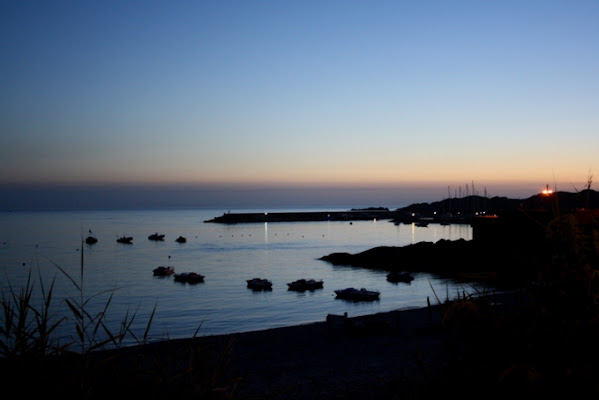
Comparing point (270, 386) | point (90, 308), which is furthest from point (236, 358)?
point (90, 308)

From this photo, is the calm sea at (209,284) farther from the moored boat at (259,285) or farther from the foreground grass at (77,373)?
the foreground grass at (77,373)

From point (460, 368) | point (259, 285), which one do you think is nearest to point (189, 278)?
point (259, 285)

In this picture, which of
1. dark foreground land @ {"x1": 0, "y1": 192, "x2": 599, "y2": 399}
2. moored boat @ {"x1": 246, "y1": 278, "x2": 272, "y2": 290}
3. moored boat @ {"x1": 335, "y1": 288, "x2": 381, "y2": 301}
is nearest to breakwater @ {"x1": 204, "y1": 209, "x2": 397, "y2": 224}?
moored boat @ {"x1": 246, "y1": 278, "x2": 272, "y2": 290}

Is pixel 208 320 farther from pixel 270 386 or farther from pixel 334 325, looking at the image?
pixel 270 386

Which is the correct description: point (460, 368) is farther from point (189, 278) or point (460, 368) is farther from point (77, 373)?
point (189, 278)

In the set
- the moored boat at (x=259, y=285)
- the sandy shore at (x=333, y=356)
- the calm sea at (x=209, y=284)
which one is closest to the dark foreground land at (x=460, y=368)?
the calm sea at (x=209, y=284)

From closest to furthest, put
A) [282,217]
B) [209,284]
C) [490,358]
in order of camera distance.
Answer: [490,358], [209,284], [282,217]

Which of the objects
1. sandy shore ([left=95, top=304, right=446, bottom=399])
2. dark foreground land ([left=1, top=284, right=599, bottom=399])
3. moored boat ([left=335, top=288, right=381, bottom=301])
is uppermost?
dark foreground land ([left=1, top=284, right=599, bottom=399])

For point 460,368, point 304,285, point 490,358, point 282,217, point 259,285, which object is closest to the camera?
point 490,358

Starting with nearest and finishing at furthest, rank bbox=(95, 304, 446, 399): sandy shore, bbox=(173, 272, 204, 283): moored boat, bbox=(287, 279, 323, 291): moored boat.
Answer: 1. bbox=(95, 304, 446, 399): sandy shore
2. bbox=(287, 279, 323, 291): moored boat
3. bbox=(173, 272, 204, 283): moored boat

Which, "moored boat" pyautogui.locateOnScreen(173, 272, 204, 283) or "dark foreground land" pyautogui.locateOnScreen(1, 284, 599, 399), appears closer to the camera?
"dark foreground land" pyautogui.locateOnScreen(1, 284, 599, 399)

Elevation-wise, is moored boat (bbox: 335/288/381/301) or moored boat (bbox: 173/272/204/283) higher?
moored boat (bbox: 173/272/204/283)

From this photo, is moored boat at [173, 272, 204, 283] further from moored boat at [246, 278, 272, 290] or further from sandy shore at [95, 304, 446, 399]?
sandy shore at [95, 304, 446, 399]

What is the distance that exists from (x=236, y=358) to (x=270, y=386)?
5.20 m
